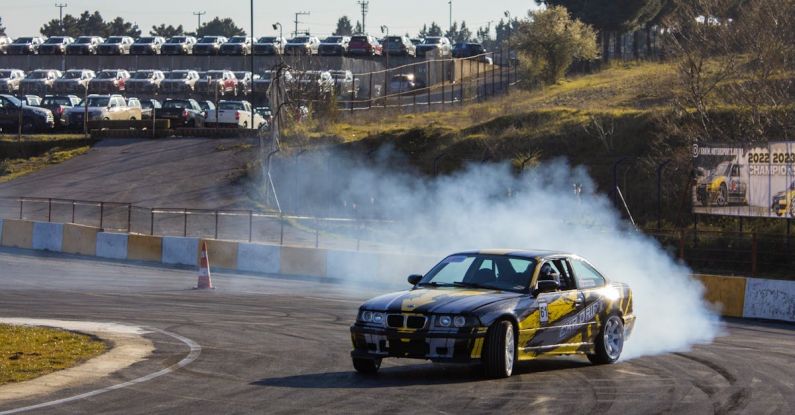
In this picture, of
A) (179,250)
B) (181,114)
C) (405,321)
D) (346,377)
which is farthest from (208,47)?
(405,321)

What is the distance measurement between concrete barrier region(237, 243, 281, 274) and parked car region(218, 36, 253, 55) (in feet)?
216

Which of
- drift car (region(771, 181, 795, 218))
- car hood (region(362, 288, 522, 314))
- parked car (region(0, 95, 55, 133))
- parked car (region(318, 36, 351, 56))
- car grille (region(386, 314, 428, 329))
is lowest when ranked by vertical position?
car grille (region(386, 314, 428, 329))

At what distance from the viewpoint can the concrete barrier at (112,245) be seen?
103 feet

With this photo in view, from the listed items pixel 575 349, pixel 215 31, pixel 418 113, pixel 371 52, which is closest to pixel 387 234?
pixel 575 349

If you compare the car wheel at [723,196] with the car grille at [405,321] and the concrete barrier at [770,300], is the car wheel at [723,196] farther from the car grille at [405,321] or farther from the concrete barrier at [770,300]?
the car grille at [405,321]

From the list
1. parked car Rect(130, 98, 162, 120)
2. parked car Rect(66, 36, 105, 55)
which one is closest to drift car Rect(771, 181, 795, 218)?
parked car Rect(130, 98, 162, 120)

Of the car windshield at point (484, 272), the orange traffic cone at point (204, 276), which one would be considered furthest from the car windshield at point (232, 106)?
the car windshield at point (484, 272)

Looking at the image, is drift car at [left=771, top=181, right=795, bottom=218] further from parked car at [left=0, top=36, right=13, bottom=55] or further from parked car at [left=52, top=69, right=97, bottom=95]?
parked car at [left=0, top=36, right=13, bottom=55]

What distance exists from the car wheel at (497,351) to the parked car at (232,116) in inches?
1826

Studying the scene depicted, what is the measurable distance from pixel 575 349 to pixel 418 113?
4476 cm

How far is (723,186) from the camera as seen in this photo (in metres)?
25.9

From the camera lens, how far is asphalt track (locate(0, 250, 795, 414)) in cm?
1048

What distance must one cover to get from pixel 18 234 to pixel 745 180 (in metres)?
20.4

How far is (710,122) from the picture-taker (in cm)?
3769
